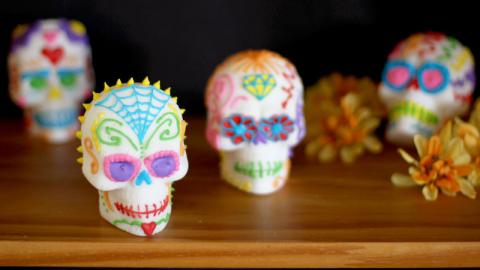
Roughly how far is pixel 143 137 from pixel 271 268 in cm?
24

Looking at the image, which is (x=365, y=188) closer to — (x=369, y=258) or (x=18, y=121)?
(x=369, y=258)

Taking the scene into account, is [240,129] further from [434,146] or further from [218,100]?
[434,146]

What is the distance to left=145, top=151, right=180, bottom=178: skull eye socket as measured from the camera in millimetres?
737

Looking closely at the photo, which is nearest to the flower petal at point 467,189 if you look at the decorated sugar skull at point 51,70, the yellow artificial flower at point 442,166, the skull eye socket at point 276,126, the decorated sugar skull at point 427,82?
the yellow artificial flower at point 442,166

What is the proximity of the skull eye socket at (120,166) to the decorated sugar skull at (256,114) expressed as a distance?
0.15 m

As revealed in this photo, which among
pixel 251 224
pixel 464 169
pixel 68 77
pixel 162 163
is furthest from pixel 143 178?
pixel 464 169

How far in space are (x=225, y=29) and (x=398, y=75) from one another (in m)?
0.27

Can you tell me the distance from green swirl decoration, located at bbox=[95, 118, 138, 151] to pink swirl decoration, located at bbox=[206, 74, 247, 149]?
160 millimetres

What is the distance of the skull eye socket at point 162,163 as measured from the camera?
29.0 inches

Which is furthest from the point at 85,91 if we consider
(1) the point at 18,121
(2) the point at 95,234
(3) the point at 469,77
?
(3) the point at 469,77

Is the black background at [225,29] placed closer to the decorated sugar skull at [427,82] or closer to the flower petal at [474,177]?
the decorated sugar skull at [427,82]

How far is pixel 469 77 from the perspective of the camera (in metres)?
0.95

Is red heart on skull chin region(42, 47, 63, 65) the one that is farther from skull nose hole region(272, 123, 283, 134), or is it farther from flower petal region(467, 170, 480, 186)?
flower petal region(467, 170, 480, 186)

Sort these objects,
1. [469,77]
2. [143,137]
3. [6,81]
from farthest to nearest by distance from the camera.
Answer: [6,81] < [469,77] < [143,137]
